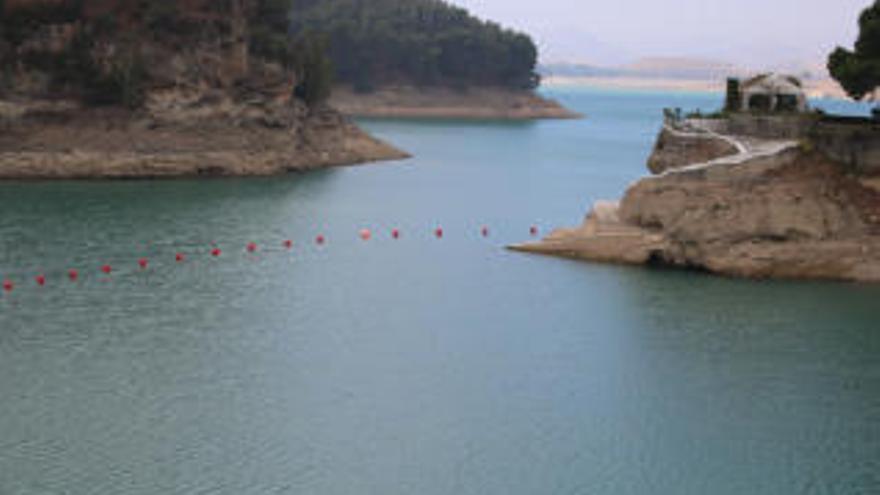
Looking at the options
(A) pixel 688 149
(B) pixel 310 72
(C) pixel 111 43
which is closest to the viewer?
(A) pixel 688 149

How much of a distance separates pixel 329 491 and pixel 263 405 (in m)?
8.41

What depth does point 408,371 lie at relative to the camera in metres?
49.2

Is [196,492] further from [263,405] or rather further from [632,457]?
[632,457]

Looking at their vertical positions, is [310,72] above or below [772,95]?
below

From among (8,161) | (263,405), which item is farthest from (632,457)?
(8,161)

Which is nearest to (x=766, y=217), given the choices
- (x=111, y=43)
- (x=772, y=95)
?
(x=772, y=95)

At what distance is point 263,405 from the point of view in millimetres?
44250

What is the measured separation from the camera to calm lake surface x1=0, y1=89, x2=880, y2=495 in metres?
38.5

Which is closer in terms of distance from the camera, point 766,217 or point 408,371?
point 408,371

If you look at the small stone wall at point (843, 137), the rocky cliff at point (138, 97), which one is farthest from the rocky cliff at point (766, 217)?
the rocky cliff at point (138, 97)

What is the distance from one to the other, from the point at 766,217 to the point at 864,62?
15139 millimetres

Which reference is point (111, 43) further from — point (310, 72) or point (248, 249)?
point (248, 249)

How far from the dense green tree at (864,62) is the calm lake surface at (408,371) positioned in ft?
53.2

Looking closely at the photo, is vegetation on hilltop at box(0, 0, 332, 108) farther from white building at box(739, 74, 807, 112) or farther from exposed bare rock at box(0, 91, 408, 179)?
white building at box(739, 74, 807, 112)
